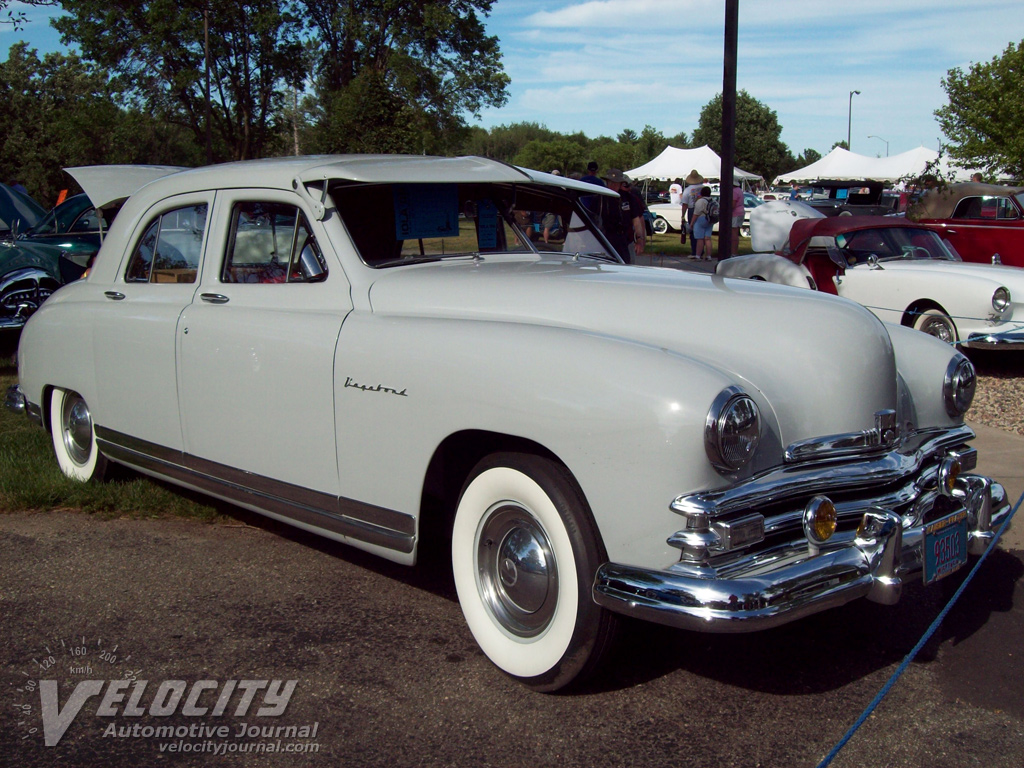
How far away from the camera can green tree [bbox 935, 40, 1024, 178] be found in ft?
60.5

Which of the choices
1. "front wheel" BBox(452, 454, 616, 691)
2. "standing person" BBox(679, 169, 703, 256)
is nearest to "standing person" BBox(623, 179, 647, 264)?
"standing person" BBox(679, 169, 703, 256)

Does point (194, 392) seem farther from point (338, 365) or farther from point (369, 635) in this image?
point (369, 635)

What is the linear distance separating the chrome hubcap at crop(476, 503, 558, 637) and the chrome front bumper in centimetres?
30

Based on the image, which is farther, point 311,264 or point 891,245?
point 891,245

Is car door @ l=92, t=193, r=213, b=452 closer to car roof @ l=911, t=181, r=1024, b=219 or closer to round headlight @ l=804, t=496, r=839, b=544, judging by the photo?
round headlight @ l=804, t=496, r=839, b=544

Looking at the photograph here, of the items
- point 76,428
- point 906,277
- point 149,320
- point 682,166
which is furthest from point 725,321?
point 682,166

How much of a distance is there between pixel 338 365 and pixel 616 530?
1257 mm

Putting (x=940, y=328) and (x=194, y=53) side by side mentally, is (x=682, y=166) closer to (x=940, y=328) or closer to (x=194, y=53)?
(x=194, y=53)

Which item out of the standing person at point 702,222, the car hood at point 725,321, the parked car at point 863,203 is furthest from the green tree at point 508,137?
the car hood at point 725,321

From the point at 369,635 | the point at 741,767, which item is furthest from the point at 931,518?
the point at 369,635

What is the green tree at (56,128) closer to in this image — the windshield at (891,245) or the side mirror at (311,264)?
the windshield at (891,245)

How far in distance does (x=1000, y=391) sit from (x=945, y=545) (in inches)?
223

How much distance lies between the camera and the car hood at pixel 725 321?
2938mm

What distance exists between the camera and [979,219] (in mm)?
11945
